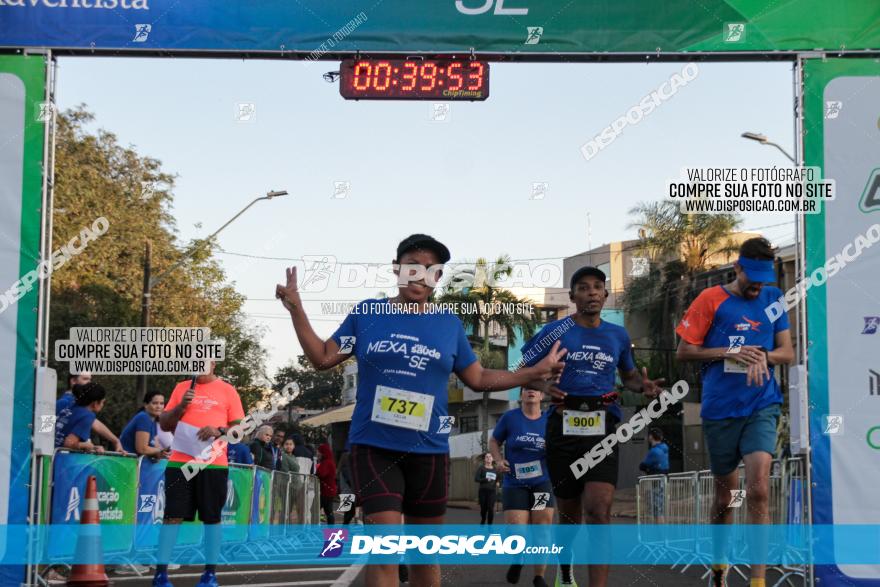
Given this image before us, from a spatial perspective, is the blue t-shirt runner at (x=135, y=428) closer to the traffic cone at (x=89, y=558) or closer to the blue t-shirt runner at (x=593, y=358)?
the traffic cone at (x=89, y=558)

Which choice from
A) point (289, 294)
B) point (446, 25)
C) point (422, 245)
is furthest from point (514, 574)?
point (289, 294)

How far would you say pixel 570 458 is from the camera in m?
7.90

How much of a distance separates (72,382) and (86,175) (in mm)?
26184

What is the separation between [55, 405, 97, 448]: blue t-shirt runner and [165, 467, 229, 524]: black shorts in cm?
274

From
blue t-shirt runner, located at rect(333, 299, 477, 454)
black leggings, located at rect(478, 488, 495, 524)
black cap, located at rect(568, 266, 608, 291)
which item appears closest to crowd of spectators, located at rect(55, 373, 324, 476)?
black cap, located at rect(568, 266, 608, 291)

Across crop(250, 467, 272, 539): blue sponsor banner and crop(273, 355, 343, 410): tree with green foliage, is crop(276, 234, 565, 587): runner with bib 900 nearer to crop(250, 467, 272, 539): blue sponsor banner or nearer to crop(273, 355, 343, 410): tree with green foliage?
crop(250, 467, 272, 539): blue sponsor banner

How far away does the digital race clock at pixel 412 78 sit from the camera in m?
8.84

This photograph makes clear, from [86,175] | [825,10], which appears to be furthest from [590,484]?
[86,175]

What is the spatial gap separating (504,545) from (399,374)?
6.48 meters

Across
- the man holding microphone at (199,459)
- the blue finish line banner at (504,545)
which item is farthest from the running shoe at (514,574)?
the man holding microphone at (199,459)

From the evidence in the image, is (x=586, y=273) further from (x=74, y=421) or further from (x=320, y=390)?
(x=320, y=390)

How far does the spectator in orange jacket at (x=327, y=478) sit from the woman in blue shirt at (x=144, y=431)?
8525 millimetres

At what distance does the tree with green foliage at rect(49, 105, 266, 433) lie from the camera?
3522 centimetres

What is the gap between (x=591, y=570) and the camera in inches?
284
